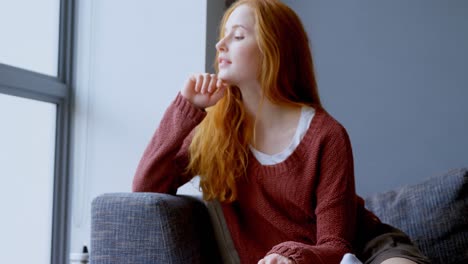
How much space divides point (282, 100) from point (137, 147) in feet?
2.87

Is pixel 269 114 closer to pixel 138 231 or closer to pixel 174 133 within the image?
pixel 174 133

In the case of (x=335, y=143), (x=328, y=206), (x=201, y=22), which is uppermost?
(x=201, y=22)

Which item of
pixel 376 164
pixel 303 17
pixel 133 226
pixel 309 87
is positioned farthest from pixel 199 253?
pixel 303 17

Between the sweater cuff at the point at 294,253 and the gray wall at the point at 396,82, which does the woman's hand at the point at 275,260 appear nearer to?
the sweater cuff at the point at 294,253

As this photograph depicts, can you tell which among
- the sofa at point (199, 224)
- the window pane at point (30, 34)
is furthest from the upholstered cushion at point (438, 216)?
the window pane at point (30, 34)

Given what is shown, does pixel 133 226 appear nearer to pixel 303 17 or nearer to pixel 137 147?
pixel 137 147

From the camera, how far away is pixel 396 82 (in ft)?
7.52

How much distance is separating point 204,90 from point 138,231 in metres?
0.36

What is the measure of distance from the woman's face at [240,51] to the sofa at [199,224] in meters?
0.30

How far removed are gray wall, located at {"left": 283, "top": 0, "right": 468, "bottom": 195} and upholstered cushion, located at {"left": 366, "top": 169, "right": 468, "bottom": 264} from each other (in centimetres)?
28

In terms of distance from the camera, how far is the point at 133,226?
1.35m

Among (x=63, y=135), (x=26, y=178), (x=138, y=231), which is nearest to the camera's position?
(x=138, y=231)

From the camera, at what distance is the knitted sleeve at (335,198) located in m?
1.34

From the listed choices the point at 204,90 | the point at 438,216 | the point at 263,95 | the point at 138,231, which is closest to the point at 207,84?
the point at 204,90
